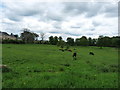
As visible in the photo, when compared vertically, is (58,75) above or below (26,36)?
below

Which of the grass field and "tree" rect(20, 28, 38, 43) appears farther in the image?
"tree" rect(20, 28, 38, 43)

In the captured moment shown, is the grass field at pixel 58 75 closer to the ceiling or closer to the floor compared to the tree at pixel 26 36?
closer to the floor

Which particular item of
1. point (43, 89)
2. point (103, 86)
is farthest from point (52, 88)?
point (103, 86)

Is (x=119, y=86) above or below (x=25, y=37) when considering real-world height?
below

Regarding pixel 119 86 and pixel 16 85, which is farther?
pixel 119 86

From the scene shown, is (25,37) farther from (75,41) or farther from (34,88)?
(34,88)

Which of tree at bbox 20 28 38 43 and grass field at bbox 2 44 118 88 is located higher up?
tree at bbox 20 28 38 43

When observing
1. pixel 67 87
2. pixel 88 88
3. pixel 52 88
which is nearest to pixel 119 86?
pixel 88 88

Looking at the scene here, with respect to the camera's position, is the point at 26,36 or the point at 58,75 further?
the point at 26,36

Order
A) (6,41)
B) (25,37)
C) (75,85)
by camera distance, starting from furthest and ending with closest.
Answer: (25,37), (6,41), (75,85)

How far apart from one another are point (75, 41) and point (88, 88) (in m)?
75.4

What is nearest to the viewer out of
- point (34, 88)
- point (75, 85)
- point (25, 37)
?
point (34, 88)

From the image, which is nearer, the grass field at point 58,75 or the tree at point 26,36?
the grass field at point 58,75

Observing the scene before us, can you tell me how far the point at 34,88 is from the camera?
14.4ft
